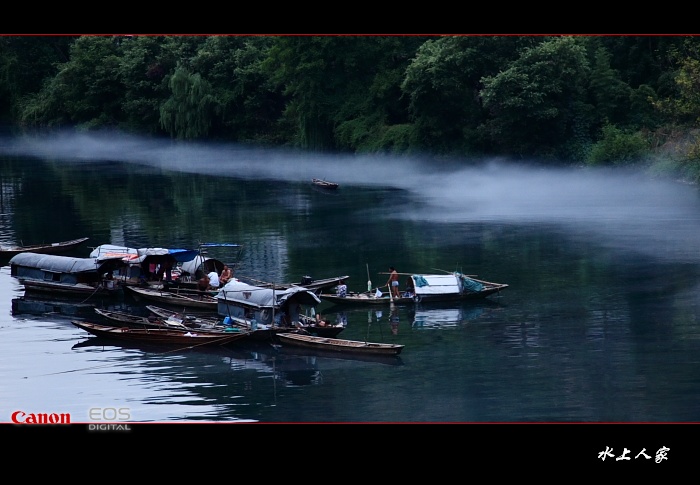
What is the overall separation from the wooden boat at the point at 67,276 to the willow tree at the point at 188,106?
61.9 m

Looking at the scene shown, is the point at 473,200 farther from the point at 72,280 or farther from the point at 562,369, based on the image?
the point at 562,369

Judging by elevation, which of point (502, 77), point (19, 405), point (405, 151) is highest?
point (502, 77)

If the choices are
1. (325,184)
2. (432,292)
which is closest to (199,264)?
(432,292)

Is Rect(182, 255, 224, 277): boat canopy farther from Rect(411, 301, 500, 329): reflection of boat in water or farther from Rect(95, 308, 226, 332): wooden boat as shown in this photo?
Rect(411, 301, 500, 329): reflection of boat in water

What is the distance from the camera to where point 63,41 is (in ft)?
447

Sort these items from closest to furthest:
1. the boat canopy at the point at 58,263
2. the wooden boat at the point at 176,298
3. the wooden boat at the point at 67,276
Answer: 1. the wooden boat at the point at 176,298
2. the wooden boat at the point at 67,276
3. the boat canopy at the point at 58,263

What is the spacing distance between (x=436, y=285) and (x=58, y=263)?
1950 centimetres

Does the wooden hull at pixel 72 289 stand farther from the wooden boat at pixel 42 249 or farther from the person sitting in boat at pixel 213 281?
the wooden boat at pixel 42 249

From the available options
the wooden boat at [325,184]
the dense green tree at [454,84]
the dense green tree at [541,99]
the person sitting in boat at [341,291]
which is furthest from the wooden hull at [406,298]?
the dense green tree at [454,84]

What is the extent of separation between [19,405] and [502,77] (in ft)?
185

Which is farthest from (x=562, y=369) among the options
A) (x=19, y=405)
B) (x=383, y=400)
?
(x=19, y=405)

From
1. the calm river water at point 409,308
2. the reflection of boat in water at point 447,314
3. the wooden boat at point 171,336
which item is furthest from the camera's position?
the reflection of boat in water at point 447,314

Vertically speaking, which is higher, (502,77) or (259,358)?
(502,77)

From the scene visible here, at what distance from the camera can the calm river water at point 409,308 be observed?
3619 cm
